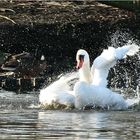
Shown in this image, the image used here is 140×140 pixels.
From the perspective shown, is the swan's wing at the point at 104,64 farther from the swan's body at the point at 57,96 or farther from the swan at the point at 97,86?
the swan's body at the point at 57,96

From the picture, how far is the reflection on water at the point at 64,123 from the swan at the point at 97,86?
0.61 meters

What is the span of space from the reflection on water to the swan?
0.61 meters

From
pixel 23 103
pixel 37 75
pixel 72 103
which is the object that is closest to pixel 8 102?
pixel 23 103

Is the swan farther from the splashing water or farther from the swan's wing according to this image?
the splashing water

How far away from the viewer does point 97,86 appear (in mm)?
21109

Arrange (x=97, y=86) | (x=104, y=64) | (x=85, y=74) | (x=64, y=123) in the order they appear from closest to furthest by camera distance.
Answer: (x=64, y=123) → (x=97, y=86) → (x=104, y=64) → (x=85, y=74)

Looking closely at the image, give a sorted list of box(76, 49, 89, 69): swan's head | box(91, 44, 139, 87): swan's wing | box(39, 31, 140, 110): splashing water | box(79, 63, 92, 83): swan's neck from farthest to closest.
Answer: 1. box(39, 31, 140, 110): splashing water
2. box(76, 49, 89, 69): swan's head
3. box(79, 63, 92, 83): swan's neck
4. box(91, 44, 139, 87): swan's wing

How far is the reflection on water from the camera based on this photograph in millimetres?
14828

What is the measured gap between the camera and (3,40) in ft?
113

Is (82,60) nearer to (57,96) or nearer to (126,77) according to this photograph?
(57,96)

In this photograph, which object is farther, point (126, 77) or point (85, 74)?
point (126, 77)

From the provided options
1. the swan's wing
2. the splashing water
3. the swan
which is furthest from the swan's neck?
the splashing water

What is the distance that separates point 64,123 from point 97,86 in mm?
4426

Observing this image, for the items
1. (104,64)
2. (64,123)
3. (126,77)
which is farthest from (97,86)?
(126,77)
